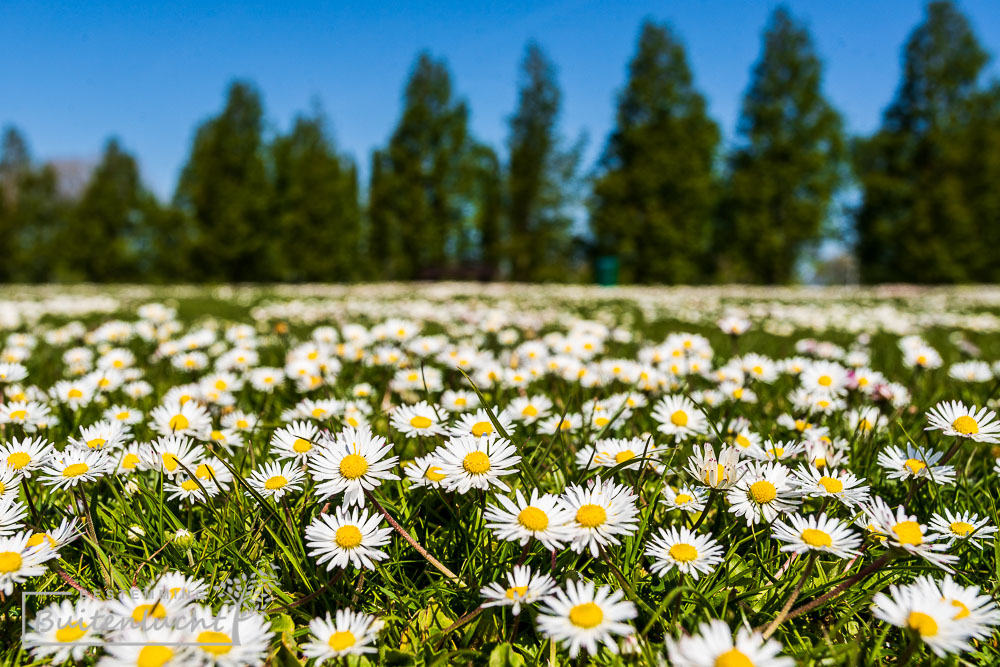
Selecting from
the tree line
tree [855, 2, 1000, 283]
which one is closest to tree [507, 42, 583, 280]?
the tree line

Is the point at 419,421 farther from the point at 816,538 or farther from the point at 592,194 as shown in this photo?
the point at 592,194

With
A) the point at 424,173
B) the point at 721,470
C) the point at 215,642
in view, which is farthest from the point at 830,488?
the point at 424,173

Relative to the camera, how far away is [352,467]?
1.10 metres

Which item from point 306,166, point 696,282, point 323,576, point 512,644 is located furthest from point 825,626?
point 306,166

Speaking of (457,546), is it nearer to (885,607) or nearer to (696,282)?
(885,607)

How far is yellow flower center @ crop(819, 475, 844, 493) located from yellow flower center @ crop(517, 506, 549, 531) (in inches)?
23.4

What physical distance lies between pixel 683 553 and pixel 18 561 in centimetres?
113

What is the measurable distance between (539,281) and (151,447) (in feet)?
96.1

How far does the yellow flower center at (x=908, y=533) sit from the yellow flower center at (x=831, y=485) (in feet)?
0.59

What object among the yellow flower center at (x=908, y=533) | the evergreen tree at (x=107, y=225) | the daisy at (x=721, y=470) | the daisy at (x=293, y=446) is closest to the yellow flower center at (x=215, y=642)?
the daisy at (x=293, y=446)

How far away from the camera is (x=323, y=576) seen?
3.69 feet

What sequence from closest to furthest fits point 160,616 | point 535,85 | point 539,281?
1. point 160,616
2. point 539,281
3. point 535,85

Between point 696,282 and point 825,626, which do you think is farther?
point 696,282

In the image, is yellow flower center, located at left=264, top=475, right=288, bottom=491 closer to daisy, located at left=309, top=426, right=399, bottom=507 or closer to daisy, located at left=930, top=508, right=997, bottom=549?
daisy, located at left=309, top=426, right=399, bottom=507
